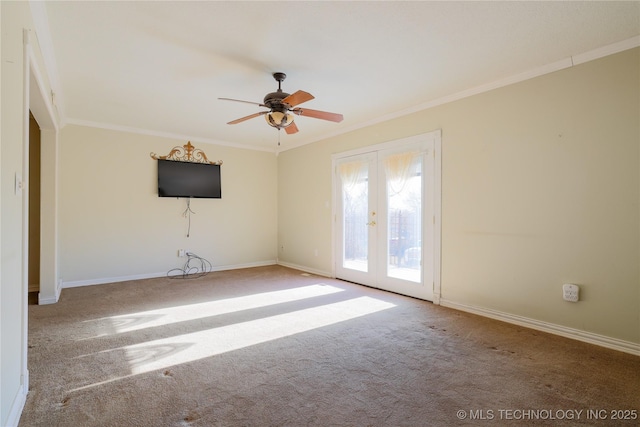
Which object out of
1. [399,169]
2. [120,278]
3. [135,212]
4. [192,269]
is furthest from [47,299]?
[399,169]

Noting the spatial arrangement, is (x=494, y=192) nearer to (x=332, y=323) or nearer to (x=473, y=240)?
(x=473, y=240)

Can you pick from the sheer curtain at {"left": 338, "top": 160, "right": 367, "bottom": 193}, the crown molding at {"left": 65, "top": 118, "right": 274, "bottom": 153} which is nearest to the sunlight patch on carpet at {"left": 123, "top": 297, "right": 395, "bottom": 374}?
the sheer curtain at {"left": 338, "top": 160, "right": 367, "bottom": 193}

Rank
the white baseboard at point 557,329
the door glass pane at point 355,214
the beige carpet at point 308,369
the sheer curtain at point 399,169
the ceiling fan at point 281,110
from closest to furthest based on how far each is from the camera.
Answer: the beige carpet at point 308,369, the white baseboard at point 557,329, the ceiling fan at point 281,110, the sheer curtain at point 399,169, the door glass pane at point 355,214

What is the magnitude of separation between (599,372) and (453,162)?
7.57 feet

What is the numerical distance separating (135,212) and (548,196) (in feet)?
18.5

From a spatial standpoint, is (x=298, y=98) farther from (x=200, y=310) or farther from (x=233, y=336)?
(x=200, y=310)

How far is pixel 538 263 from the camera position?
3035 millimetres

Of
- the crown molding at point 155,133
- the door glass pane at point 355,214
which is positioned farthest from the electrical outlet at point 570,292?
the crown molding at point 155,133

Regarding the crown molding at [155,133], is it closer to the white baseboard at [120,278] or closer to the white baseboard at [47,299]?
the white baseboard at [120,278]

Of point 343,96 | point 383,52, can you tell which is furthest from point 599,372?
point 343,96

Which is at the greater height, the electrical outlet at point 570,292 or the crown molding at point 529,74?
the crown molding at point 529,74

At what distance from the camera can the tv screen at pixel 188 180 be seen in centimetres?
534

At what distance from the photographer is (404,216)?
422 cm

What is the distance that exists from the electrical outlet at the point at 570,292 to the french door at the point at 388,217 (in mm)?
1323
